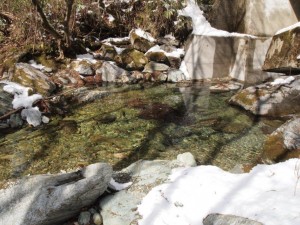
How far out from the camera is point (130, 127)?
620 cm

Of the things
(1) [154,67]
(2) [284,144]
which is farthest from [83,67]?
(2) [284,144]

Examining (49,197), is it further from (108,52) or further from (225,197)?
(108,52)

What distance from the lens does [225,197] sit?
2.85 meters

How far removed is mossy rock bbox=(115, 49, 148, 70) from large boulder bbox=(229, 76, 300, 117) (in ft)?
13.1

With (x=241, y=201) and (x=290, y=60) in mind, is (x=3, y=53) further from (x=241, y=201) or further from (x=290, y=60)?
(x=241, y=201)

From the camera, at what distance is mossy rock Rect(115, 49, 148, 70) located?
416 inches

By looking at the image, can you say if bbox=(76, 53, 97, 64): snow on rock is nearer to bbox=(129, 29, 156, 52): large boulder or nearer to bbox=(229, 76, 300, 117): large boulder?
bbox=(129, 29, 156, 52): large boulder

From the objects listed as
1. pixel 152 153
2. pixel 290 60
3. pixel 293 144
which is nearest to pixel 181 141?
pixel 152 153

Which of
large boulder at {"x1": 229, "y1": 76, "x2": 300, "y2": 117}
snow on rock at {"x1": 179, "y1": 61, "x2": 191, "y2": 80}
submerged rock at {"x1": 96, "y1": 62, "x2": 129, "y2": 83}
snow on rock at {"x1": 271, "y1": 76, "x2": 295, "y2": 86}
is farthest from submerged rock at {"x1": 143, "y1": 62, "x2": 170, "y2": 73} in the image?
snow on rock at {"x1": 271, "y1": 76, "x2": 295, "y2": 86}

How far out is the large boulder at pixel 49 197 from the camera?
286 centimetres

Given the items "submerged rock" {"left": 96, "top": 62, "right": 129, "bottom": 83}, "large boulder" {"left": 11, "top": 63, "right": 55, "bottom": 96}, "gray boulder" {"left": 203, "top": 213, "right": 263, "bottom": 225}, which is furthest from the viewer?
"submerged rock" {"left": 96, "top": 62, "right": 129, "bottom": 83}

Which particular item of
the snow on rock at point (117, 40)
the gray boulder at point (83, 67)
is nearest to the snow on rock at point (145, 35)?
the snow on rock at point (117, 40)

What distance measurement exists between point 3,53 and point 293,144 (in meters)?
9.09

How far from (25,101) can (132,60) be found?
457 cm
